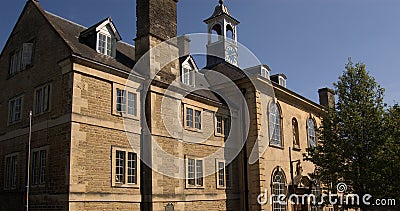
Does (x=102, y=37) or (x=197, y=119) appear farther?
(x=197, y=119)

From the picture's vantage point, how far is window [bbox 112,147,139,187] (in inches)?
615

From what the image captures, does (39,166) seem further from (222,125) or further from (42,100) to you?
(222,125)

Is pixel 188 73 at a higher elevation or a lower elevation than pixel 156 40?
lower

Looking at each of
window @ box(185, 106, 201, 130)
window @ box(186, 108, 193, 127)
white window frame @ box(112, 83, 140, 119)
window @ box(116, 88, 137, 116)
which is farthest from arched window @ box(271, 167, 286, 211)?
window @ box(116, 88, 137, 116)

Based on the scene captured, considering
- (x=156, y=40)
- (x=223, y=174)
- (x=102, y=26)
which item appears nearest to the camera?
(x=102, y=26)

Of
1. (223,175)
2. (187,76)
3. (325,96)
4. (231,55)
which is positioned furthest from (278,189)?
(325,96)

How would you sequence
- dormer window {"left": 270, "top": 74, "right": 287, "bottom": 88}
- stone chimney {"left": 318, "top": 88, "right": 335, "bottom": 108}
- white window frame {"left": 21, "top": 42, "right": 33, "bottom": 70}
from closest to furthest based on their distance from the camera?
white window frame {"left": 21, "top": 42, "right": 33, "bottom": 70} → dormer window {"left": 270, "top": 74, "right": 287, "bottom": 88} → stone chimney {"left": 318, "top": 88, "right": 335, "bottom": 108}

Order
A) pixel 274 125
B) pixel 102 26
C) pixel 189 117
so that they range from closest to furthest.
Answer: pixel 102 26 < pixel 189 117 < pixel 274 125

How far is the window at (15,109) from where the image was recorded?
17453mm

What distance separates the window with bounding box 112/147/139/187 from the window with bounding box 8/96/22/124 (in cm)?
514

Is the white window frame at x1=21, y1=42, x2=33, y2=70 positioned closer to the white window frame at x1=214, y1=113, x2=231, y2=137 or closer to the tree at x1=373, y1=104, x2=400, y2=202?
the white window frame at x1=214, y1=113, x2=231, y2=137

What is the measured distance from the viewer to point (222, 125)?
22.3 meters

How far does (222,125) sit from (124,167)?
7835mm

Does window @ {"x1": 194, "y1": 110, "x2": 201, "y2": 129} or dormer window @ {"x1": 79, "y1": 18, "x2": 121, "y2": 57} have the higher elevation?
dormer window @ {"x1": 79, "y1": 18, "x2": 121, "y2": 57}
